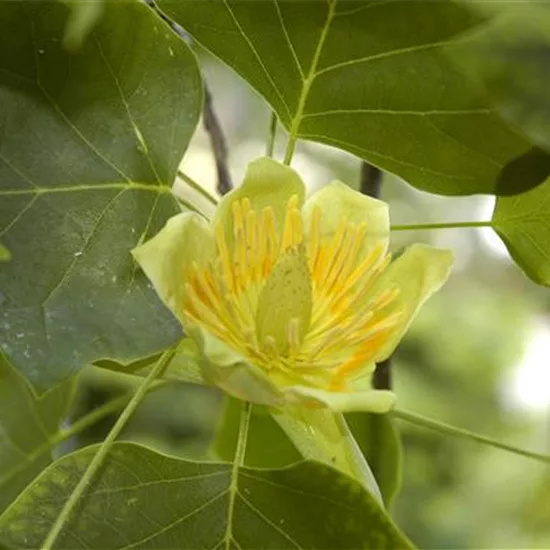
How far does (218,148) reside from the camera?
79 cm

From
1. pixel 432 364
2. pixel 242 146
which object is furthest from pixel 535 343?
pixel 242 146

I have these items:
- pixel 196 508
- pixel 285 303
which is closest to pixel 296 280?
pixel 285 303

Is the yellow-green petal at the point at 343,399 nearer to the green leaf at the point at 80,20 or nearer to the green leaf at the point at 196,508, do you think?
the green leaf at the point at 196,508

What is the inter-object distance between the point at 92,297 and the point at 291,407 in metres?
0.11

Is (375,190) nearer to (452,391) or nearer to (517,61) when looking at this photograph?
(517,61)

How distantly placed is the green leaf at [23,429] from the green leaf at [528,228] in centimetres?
33

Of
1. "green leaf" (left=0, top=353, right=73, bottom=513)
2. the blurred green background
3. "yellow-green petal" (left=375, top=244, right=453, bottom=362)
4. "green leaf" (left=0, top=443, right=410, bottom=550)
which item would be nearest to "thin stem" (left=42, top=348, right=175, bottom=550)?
"green leaf" (left=0, top=443, right=410, bottom=550)

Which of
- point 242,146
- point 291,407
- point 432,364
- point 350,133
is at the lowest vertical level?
point 432,364

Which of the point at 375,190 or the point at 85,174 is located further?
the point at 375,190

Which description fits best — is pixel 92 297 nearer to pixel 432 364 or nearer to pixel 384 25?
pixel 384 25

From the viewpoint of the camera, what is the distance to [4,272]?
1.46 ft

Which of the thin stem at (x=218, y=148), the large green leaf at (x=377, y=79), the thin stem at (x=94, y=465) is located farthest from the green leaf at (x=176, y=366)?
the thin stem at (x=218, y=148)

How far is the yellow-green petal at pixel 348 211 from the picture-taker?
0.52m

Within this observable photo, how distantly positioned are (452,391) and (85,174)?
5.43ft
